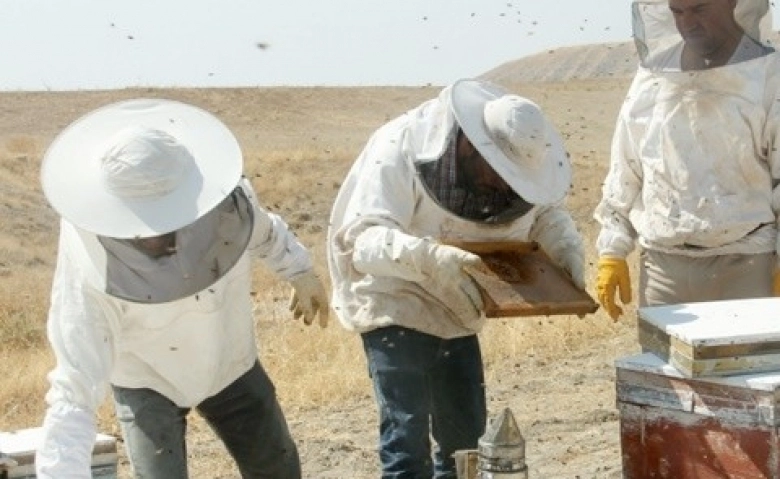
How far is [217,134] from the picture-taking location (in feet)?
13.5

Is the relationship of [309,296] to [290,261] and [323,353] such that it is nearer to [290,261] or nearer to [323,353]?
[290,261]

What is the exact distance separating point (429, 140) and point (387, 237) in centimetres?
40

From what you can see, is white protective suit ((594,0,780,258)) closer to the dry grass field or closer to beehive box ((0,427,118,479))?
the dry grass field

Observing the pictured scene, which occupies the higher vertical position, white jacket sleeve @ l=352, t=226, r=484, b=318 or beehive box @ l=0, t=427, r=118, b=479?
white jacket sleeve @ l=352, t=226, r=484, b=318

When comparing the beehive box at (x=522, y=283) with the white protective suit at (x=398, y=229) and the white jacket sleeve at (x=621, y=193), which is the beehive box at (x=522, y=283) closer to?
the white protective suit at (x=398, y=229)

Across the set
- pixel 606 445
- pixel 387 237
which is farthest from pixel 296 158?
pixel 387 237

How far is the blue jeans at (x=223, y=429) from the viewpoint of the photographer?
4.11 m

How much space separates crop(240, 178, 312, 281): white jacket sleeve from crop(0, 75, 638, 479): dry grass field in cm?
188

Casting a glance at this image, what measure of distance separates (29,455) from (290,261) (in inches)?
40.5

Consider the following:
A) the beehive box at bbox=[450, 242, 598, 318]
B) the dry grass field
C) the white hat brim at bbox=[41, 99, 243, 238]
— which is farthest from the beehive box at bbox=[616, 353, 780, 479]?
the dry grass field

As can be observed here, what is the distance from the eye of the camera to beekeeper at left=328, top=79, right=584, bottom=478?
425 cm

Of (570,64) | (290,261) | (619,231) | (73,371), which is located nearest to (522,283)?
(290,261)

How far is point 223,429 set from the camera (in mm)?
4406

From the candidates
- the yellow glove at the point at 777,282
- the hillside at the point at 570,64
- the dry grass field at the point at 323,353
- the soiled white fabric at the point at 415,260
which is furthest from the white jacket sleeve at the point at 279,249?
the hillside at the point at 570,64
